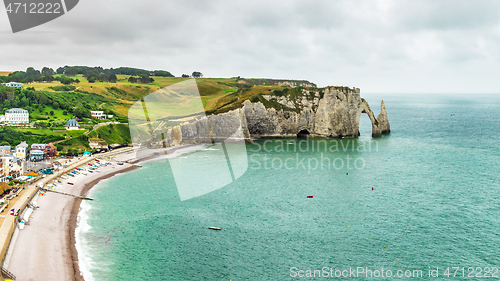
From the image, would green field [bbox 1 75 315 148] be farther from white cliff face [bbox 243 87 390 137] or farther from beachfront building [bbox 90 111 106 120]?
white cliff face [bbox 243 87 390 137]

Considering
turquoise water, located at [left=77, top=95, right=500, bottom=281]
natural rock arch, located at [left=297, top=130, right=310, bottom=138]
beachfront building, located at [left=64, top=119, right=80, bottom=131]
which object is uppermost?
beachfront building, located at [left=64, top=119, right=80, bottom=131]

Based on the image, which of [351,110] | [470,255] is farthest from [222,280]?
[351,110]

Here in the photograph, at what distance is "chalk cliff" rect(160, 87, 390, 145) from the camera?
118 metres

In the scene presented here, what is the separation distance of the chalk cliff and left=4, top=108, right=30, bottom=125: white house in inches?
2161

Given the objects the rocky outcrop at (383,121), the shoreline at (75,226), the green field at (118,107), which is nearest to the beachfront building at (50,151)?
the green field at (118,107)

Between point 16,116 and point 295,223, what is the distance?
101392 millimetres

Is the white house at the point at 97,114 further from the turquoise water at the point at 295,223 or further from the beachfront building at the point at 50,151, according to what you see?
the turquoise water at the point at 295,223

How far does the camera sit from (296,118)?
124125 millimetres

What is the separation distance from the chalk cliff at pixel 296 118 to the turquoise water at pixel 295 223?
4172 centimetres

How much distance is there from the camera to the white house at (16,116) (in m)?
101

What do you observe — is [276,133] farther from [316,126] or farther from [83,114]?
[83,114]

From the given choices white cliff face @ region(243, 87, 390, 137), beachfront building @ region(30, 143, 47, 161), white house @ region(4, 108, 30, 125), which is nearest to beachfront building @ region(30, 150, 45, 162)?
beachfront building @ region(30, 143, 47, 161)

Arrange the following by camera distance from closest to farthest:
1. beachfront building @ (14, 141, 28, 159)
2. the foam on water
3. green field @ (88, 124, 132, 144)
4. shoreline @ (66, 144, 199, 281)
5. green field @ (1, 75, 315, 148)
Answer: the foam on water < shoreline @ (66, 144, 199, 281) < beachfront building @ (14, 141, 28, 159) < green field @ (1, 75, 315, 148) < green field @ (88, 124, 132, 144)

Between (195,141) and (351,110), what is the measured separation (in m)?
60.6
